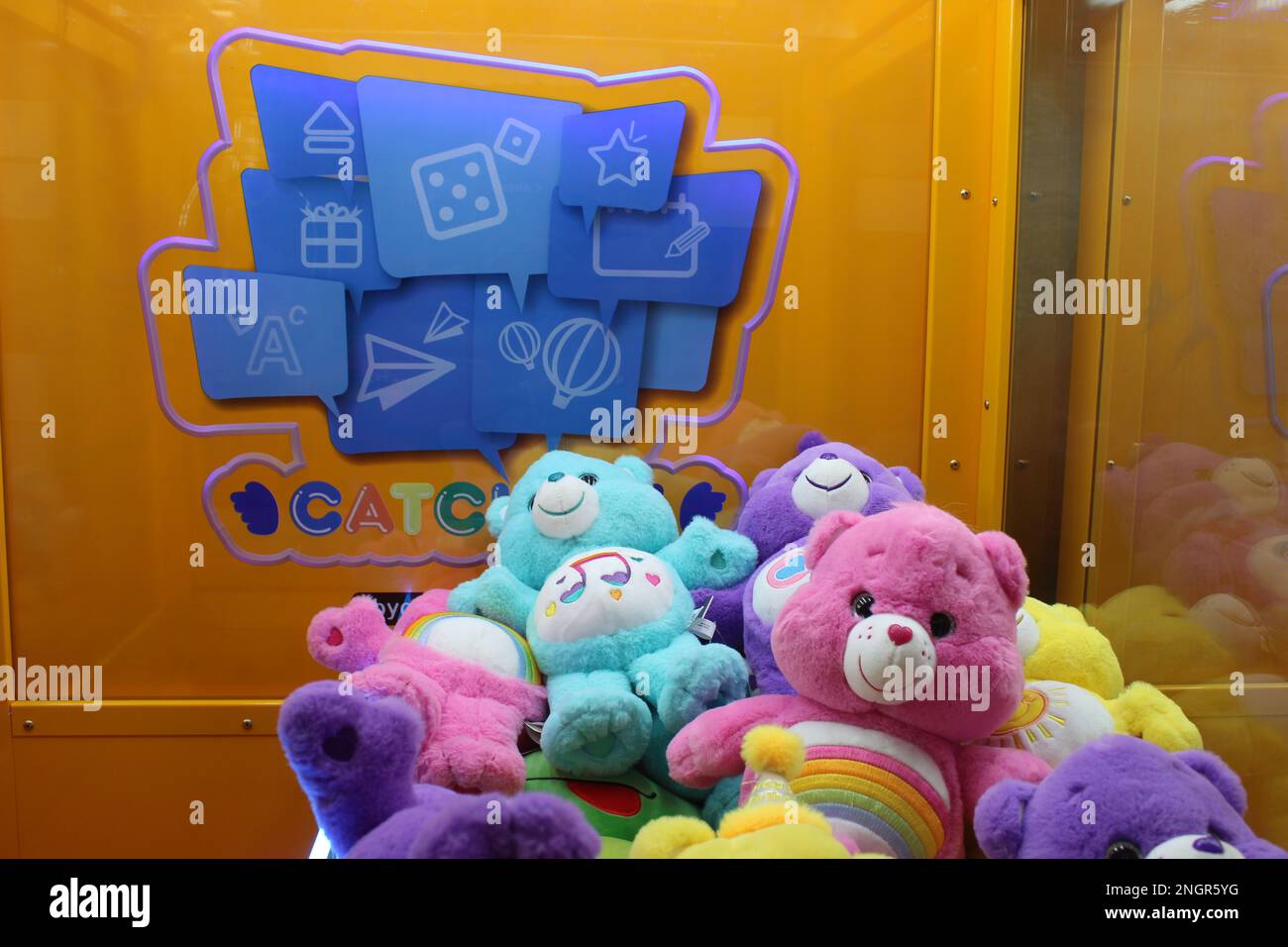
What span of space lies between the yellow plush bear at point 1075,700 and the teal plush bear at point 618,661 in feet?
1.24

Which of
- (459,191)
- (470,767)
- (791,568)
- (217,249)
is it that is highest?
(459,191)

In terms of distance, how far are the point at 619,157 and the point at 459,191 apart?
0.96 feet

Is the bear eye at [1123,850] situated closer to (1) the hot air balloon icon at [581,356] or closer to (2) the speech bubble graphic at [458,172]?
(1) the hot air balloon icon at [581,356]

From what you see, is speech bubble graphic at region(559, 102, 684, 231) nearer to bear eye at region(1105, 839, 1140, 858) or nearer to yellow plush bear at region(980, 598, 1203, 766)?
yellow plush bear at region(980, 598, 1203, 766)

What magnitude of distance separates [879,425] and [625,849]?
1.14m

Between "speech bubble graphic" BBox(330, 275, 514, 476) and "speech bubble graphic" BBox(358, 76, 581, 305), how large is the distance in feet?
0.17

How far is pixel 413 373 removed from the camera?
70.3 inches

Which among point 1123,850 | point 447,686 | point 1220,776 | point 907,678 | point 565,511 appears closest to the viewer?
point 1123,850

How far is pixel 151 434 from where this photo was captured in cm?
179

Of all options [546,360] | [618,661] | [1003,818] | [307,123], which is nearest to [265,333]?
[307,123]

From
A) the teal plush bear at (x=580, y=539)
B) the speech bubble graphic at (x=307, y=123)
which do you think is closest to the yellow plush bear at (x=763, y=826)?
the teal plush bear at (x=580, y=539)

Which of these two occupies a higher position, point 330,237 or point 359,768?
point 330,237

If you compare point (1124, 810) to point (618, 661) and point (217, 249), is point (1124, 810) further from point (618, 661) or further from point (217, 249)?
point (217, 249)

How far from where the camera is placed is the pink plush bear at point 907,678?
1.09 meters
